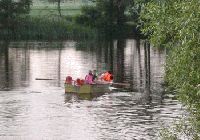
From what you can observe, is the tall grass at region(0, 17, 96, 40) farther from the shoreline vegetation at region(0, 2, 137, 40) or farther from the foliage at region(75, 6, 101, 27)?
the foliage at region(75, 6, 101, 27)

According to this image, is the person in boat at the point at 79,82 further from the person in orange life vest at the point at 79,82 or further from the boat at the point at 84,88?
the boat at the point at 84,88

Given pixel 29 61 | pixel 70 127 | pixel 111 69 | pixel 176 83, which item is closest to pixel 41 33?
pixel 29 61

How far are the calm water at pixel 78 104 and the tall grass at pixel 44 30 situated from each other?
3722 cm

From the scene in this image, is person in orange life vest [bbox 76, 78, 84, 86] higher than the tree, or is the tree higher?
the tree

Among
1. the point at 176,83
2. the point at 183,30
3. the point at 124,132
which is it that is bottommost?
the point at 124,132

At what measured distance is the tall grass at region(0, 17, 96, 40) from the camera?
5172 inches

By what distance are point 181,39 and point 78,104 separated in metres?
33.3

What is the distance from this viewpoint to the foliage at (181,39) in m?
18.5

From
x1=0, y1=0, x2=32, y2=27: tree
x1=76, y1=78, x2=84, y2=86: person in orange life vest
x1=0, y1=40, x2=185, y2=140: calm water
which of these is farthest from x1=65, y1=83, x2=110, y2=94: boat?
x1=0, y1=0, x2=32, y2=27: tree

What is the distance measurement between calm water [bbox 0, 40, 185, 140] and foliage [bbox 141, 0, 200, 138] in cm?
758

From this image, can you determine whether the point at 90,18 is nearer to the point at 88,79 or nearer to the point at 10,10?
the point at 10,10

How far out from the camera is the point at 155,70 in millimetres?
76562

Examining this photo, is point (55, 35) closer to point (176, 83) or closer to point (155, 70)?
point (155, 70)

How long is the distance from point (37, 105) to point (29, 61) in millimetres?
39305
